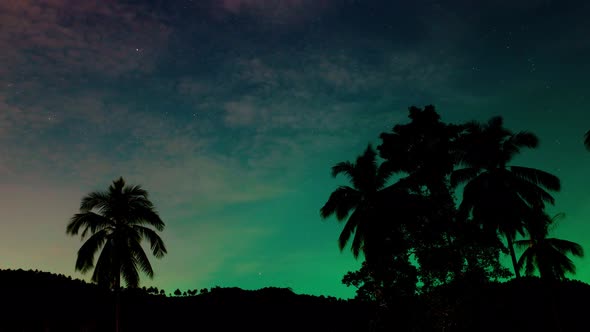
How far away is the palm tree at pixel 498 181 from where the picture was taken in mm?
26297

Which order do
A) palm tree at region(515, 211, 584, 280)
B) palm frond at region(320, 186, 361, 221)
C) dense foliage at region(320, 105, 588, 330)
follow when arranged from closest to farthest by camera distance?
dense foliage at region(320, 105, 588, 330), palm frond at region(320, 186, 361, 221), palm tree at region(515, 211, 584, 280)

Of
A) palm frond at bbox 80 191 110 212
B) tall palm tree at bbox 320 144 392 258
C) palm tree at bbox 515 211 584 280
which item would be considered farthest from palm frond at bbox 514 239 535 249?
palm frond at bbox 80 191 110 212

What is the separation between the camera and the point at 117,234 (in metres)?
24.3

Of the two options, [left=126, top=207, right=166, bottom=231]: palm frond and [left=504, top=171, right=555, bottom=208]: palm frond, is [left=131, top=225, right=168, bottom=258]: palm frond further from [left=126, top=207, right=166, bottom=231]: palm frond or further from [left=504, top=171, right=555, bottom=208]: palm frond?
[left=504, top=171, right=555, bottom=208]: palm frond

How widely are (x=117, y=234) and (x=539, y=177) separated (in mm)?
26433

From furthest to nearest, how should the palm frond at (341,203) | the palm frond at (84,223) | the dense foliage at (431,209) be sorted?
the palm frond at (341,203), the palm frond at (84,223), the dense foliage at (431,209)

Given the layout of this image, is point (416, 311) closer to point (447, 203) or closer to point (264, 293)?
point (447, 203)

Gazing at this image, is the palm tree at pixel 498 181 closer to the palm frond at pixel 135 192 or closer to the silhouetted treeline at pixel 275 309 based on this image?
the silhouetted treeline at pixel 275 309

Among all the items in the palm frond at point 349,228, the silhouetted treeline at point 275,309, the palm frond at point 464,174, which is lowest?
the silhouetted treeline at point 275,309

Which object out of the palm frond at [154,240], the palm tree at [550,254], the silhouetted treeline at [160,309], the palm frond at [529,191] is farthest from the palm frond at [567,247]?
the palm frond at [154,240]

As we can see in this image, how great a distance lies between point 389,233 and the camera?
20062 mm

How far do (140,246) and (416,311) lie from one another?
1576cm

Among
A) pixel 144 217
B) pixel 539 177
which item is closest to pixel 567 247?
pixel 539 177

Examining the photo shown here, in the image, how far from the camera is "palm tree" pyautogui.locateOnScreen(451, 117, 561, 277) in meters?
26.3
